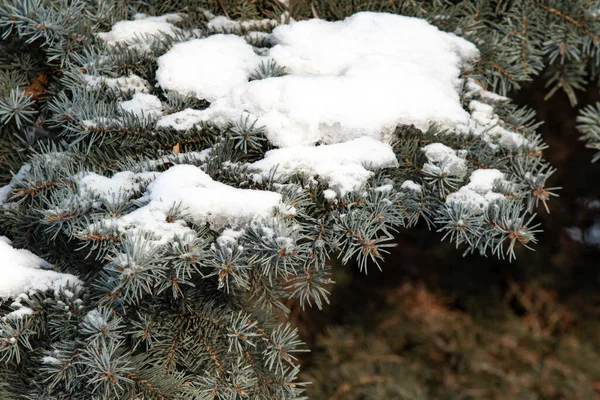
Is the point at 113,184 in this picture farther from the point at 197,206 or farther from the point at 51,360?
the point at 51,360

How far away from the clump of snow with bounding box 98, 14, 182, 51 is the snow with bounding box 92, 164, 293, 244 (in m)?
0.38

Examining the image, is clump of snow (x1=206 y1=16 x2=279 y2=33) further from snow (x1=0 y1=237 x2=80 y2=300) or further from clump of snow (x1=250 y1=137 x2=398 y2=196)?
snow (x1=0 y1=237 x2=80 y2=300)

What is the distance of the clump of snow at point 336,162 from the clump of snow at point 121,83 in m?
0.30

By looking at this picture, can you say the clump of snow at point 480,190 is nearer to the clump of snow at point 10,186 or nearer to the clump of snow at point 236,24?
the clump of snow at point 236,24

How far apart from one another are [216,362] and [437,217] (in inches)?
17.0

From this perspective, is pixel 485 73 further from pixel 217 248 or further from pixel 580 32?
pixel 217 248

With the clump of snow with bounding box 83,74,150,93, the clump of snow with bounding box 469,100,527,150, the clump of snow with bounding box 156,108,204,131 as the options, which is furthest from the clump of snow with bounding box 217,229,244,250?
the clump of snow with bounding box 469,100,527,150

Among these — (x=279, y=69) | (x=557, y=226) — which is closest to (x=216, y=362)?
(x=279, y=69)

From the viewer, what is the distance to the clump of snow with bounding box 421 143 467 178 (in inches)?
36.4

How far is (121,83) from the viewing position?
105 cm

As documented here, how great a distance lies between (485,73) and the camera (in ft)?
3.98

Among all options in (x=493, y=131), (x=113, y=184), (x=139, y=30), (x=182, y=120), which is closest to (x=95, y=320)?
(x=113, y=184)

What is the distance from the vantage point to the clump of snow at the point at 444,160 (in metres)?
0.92

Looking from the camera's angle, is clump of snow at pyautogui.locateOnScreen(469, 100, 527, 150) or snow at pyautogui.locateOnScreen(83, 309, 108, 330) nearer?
snow at pyautogui.locateOnScreen(83, 309, 108, 330)
